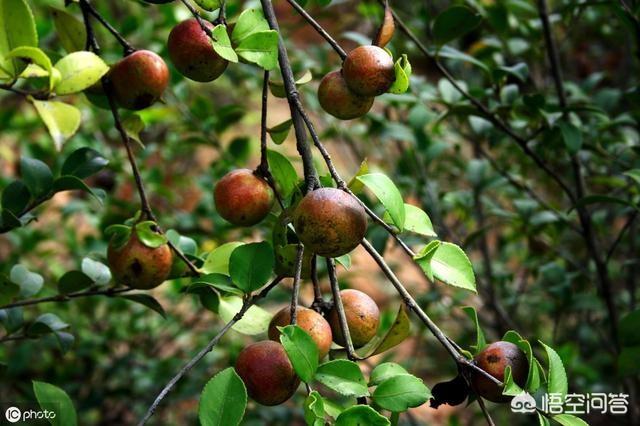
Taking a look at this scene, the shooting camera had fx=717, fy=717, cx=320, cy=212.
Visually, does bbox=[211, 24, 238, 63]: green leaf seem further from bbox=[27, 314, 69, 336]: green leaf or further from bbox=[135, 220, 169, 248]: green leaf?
bbox=[27, 314, 69, 336]: green leaf

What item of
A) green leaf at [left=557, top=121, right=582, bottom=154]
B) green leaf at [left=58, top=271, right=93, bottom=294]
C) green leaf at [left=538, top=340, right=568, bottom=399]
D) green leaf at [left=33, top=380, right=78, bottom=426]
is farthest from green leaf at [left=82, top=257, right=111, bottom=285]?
green leaf at [left=557, top=121, right=582, bottom=154]

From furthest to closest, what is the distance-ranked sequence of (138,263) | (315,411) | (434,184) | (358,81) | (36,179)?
1. (434,184)
2. (36,179)
3. (138,263)
4. (358,81)
5. (315,411)

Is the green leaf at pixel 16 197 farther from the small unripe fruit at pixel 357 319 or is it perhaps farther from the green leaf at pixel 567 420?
the green leaf at pixel 567 420

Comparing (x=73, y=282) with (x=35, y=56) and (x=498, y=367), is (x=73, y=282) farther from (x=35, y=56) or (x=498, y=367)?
(x=498, y=367)

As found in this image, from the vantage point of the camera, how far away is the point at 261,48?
66 cm

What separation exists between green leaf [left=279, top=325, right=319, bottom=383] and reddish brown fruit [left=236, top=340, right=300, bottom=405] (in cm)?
5

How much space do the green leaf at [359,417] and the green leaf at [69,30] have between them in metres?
0.63

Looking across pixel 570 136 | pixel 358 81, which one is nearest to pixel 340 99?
pixel 358 81

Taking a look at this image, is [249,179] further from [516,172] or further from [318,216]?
[516,172]

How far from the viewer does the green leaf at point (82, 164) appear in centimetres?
88

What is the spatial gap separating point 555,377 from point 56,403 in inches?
18.5

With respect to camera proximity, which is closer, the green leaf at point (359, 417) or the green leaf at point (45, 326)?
the green leaf at point (359, 417)

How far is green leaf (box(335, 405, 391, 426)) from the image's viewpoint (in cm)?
54

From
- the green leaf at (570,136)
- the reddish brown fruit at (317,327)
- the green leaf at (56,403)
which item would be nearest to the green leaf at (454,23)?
the green leaf at (570,136)
